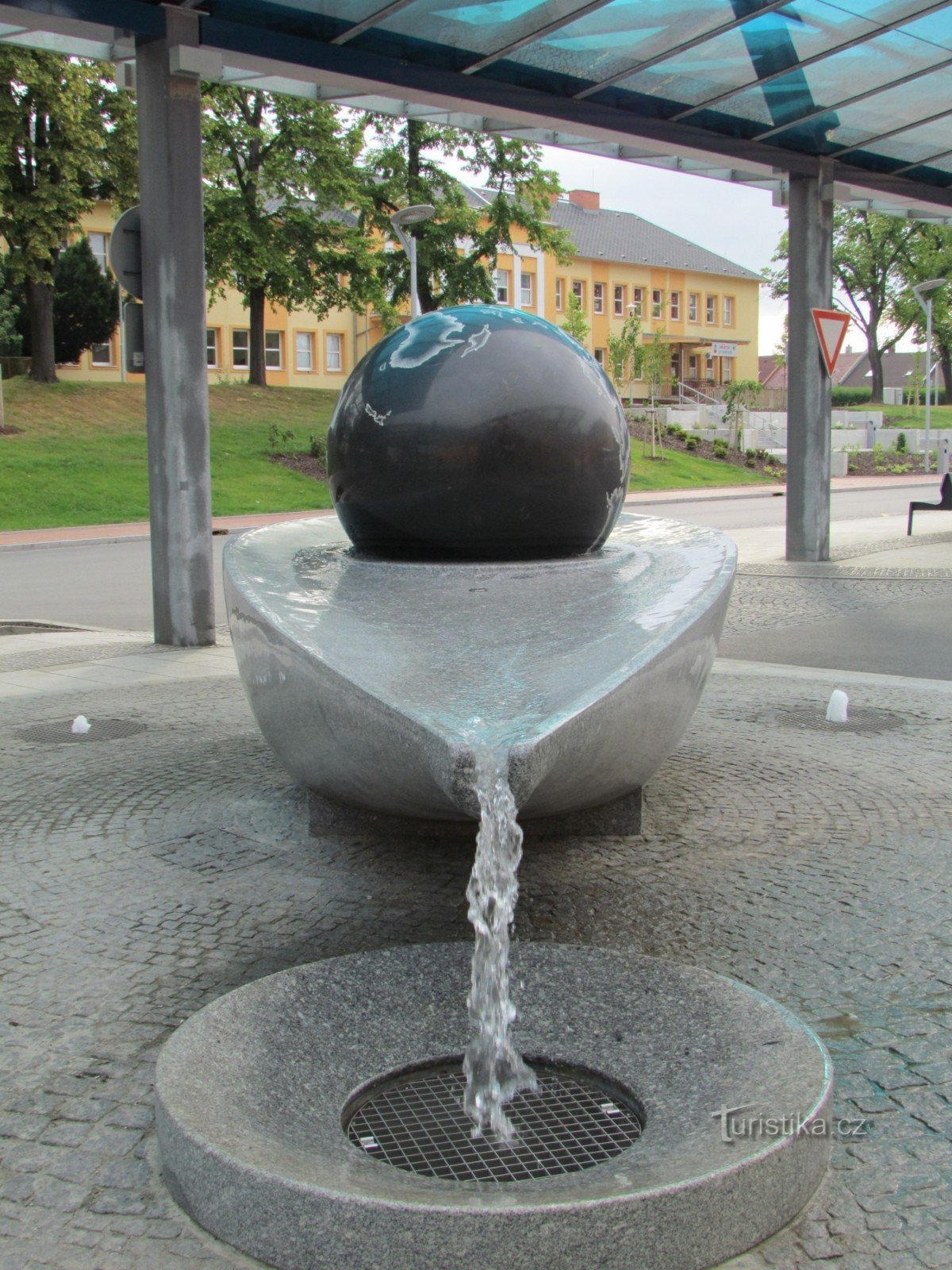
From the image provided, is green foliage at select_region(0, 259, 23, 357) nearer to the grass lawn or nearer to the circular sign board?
the grass lawn

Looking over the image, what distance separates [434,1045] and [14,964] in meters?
1.68

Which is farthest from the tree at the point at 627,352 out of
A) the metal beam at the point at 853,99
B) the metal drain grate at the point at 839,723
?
the metal drain grate at the point at 839,723

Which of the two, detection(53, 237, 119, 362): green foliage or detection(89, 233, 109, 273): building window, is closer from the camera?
detection(53, 237, 119, 362): green foliage

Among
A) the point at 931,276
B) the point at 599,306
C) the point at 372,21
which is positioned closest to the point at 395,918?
the point at 372,21

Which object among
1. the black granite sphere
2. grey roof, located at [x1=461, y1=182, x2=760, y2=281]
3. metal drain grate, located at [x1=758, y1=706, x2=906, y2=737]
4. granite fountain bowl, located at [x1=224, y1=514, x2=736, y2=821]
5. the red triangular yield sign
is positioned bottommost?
metal drain grate, located at [x1=758, y1=706, x2=906, y2=737]

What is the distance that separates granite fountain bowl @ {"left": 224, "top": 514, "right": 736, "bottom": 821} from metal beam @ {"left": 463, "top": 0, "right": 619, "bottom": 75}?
680 cm

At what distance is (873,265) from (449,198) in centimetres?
3904

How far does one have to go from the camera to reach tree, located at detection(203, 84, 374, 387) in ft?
131

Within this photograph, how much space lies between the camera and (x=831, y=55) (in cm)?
1287

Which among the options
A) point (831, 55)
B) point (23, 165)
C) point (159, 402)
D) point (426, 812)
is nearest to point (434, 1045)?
point (426, 812)

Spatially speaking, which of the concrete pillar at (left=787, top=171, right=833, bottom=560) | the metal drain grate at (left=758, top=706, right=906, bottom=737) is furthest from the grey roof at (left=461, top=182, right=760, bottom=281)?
the metal drain grate at (left=758, top=706, right=906, bottom=737)

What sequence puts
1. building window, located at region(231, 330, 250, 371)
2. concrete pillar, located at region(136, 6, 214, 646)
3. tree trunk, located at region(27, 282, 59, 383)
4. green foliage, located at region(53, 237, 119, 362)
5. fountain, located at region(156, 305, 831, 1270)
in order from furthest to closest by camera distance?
building window, located at region(231, 330, 250, 371), green foliage, located at region(53, 237, 119, 362), tree trunk, located at region(27, 282, 59, 383), concrete pillar, located at region(136, 6, 214, 646), fountain, located at region(156, 305, 831, 1270)

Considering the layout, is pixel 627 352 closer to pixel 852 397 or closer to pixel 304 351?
pixel 304 351

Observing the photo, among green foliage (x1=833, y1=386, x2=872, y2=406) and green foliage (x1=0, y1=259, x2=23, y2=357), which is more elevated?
green foliage (x1=0, y1=259, x2=23, y2=357)
